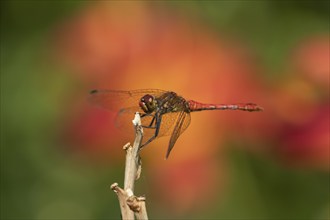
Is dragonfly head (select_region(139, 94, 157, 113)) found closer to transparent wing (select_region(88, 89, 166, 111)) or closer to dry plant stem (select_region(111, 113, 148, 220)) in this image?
transparent wing (select_region(88, 89, 166, 111))

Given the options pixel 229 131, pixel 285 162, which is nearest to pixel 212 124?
pixel 229 131

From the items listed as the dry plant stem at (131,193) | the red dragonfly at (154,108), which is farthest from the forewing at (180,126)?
the dry plant stem at (131,193)

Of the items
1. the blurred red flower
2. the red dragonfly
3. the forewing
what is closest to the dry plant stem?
the red dragonfly

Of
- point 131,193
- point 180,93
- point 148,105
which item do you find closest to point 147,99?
point 148,105

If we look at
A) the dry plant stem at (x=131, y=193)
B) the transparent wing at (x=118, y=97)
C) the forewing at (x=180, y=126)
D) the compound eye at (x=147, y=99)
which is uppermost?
the transparent wing at (x=118, y=97)

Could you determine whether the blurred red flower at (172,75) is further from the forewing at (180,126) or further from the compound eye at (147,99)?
the compound eye at (147,99)

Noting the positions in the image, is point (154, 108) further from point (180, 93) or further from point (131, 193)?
point (180, 93)
